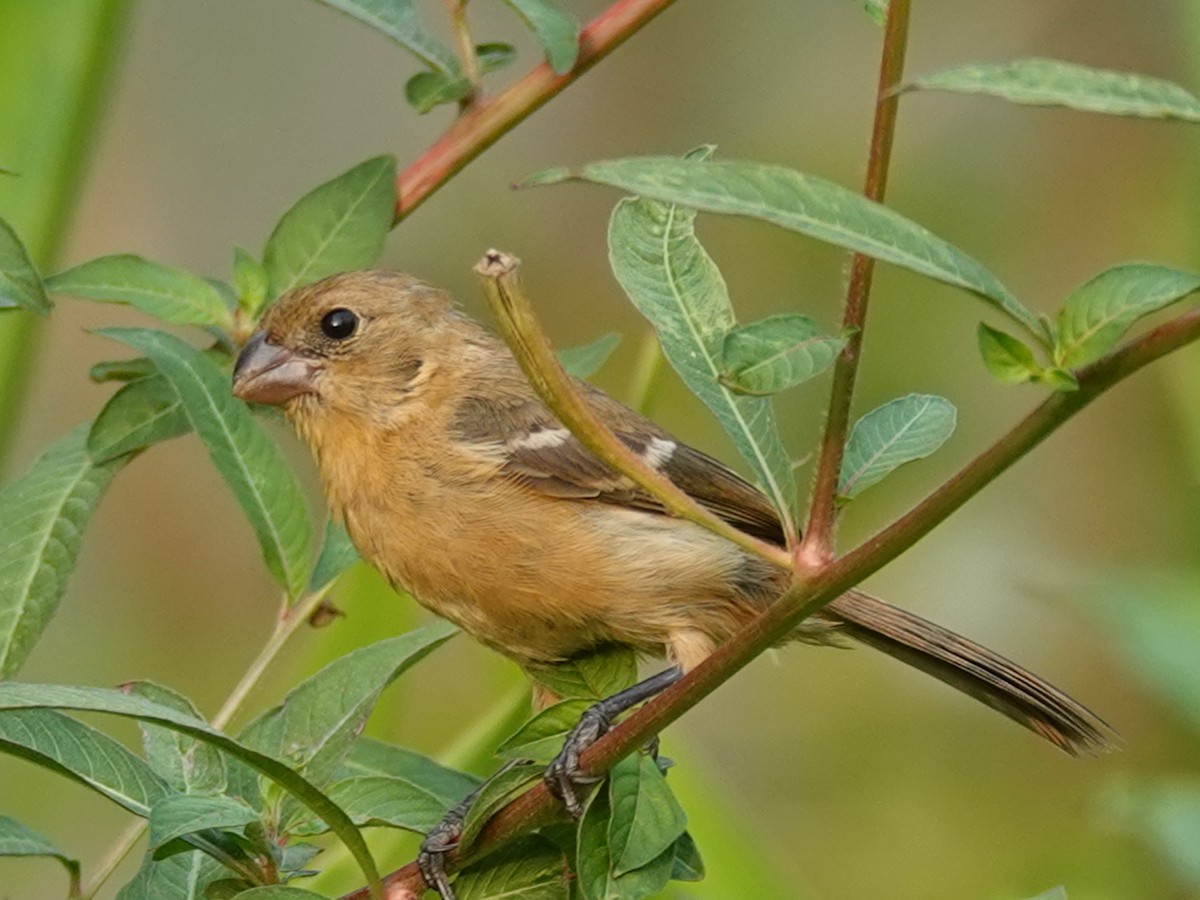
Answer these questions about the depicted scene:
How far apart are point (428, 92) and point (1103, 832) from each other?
2.03 metres

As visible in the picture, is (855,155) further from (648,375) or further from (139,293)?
(139,293)

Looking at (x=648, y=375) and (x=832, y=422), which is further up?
(x=648, y=375)

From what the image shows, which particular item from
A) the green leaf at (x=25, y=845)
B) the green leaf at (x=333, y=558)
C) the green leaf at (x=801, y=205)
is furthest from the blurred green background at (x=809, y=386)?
the green leaf at (x=801, y=205)

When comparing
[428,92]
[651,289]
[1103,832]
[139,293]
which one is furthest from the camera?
[1103,832]

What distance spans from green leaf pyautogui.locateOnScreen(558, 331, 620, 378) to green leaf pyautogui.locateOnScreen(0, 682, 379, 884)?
0.99 meters

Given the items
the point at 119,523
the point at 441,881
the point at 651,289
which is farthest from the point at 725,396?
the point at 119,523

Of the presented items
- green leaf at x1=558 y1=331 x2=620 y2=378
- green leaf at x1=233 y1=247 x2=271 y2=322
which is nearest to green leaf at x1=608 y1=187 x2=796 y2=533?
green leaf at x1=558 y1=331 x2=620 y2=378

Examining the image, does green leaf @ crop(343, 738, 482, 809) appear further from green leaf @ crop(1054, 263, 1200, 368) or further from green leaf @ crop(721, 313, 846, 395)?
green leaf @ crop(1054, 263, 1200, 368)

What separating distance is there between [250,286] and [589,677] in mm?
702

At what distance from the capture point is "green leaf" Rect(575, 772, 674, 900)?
1.82 m

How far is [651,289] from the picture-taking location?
5.76 feet

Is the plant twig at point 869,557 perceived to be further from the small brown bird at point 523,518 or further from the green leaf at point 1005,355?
the small brown bird at point 523,518

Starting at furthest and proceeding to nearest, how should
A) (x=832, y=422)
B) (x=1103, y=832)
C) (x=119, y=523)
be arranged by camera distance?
(x=119, y=523)
(x=1103, y=832)
(x=832, y=422)

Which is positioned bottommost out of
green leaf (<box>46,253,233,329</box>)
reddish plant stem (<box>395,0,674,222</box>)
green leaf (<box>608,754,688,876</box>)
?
green leaf (<box>608,754,688,876</box>)
